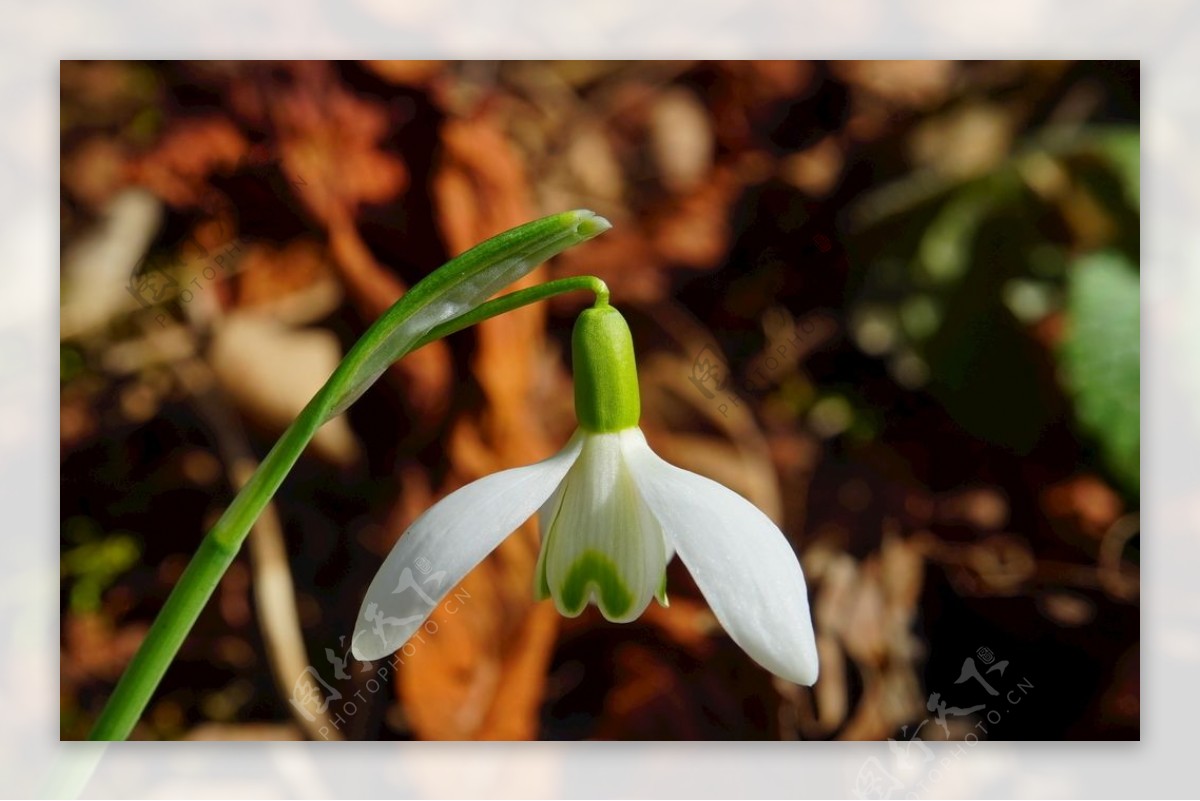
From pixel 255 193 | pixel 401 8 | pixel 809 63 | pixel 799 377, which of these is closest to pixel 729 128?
pixel 809 63

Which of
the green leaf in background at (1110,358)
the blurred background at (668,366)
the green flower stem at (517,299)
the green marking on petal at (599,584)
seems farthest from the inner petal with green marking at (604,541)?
the green leaf in background at (1110,358)

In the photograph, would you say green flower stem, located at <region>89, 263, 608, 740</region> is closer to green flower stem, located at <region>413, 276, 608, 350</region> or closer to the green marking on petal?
green flower stem, located at <region>413, 276, 608, 350</region>

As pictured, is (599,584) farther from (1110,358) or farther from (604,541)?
(1110,358)

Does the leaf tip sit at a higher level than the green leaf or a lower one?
higher

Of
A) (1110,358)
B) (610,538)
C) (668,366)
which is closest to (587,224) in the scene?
(610,538)

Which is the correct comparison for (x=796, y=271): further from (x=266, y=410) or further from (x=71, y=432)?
(x=71, y=432)

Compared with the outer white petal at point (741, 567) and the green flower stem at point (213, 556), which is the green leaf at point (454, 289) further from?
the outer white petal at point (741, 567)

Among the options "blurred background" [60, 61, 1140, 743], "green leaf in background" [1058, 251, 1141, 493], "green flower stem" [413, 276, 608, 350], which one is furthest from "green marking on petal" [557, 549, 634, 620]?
"green leaf in background" [1058, 251, 1141, 493]
